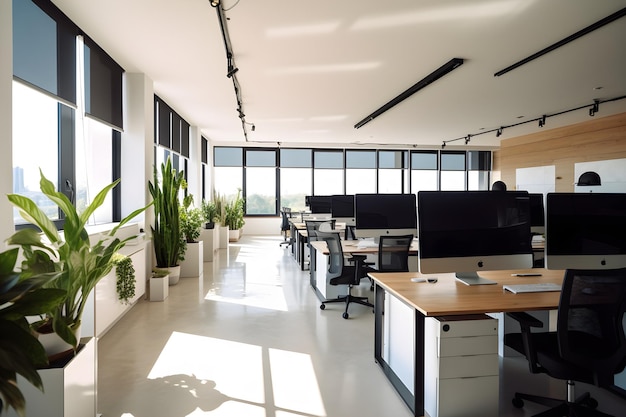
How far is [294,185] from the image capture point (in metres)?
13.2

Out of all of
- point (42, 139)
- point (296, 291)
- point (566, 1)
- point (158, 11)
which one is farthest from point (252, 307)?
point (566, 1)

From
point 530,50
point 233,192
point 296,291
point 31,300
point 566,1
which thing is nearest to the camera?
point 31,300

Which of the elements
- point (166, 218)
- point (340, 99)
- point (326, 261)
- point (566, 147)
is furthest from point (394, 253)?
point (566, 147)

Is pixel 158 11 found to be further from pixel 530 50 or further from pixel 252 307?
pixel 530 50

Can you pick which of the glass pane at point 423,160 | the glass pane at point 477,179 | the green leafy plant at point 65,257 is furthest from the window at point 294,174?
the green leafy plant at point 65,257

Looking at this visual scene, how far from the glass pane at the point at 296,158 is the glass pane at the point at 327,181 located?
1.53ft

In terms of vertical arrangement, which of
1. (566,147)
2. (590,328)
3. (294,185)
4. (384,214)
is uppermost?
(566,147)

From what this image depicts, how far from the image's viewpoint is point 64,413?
6.21ft

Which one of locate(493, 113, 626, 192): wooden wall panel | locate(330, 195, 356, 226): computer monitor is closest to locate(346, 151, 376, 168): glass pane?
locate(493, 113, 626, 192): wooden wall panel

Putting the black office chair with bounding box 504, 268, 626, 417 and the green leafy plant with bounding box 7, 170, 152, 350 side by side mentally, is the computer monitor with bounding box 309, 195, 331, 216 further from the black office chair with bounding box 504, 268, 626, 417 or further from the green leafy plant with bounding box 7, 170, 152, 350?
the black office chair with bounding box 504, 268, 626, 417

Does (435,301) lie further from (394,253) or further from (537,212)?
(537,212)

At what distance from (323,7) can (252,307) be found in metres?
3.43

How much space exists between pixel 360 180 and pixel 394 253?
9347 mm

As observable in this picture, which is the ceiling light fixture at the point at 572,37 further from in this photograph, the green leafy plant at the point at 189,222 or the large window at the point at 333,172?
the large window at the point at 333,172
